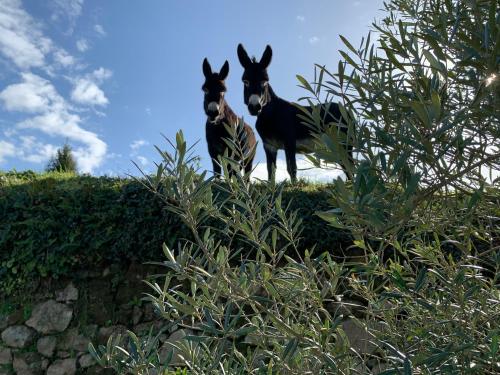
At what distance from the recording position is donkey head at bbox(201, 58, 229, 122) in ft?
19.2

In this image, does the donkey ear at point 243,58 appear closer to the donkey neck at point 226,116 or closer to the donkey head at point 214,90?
the donkey head at point 214,90

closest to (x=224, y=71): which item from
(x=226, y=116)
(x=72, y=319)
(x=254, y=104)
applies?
(x=226, y=116)

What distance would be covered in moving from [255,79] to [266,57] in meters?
0.39

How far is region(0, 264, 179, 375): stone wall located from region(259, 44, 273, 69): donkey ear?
3111 millimetres

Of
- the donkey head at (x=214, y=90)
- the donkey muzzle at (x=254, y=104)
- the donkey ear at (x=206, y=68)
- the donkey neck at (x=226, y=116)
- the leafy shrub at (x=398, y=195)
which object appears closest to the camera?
the leafy shrub at (x=398, y=195)

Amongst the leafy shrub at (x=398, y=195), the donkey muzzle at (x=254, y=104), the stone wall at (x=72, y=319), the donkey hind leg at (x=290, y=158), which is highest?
the donkey muzzle at (x=254, y=104)

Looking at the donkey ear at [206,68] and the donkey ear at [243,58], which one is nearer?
the donkey ear at [243,58]

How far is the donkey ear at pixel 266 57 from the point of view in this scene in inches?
231

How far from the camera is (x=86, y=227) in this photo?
488 cm

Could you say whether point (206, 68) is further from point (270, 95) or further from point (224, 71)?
point (270, 95)

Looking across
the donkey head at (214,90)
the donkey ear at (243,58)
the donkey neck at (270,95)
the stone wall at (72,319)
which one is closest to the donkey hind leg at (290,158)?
the donkey neck at (270,95)

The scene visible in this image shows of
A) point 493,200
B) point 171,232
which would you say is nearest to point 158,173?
point 493,200

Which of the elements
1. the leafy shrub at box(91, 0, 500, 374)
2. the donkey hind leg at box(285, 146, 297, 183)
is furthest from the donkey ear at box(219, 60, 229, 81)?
the leafy shrub at box(91, 0, 500, 374)

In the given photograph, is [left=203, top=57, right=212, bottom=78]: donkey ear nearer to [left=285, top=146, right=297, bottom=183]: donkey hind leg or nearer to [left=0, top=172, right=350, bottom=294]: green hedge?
[left=285, top=146, right=297, bottom=183]: donkey hind leg
